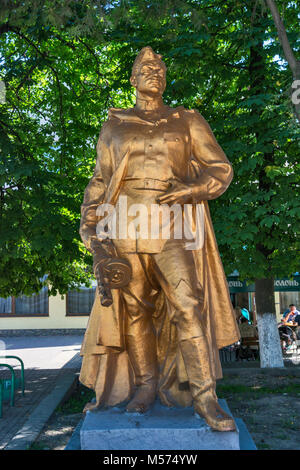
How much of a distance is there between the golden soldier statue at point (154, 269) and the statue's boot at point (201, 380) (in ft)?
0.04

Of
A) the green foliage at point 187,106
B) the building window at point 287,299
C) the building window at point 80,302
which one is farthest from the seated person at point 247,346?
the building window at point 80,302

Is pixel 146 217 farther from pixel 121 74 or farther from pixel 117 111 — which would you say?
pixel 121 74

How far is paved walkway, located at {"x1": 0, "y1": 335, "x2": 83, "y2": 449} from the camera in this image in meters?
6.95

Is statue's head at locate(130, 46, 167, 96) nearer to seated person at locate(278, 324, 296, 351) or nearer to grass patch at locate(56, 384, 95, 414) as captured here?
grass patch at locate(56, 384, 95, 414)

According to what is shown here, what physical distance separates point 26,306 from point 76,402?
54.1ft

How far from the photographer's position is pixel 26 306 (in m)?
24.9

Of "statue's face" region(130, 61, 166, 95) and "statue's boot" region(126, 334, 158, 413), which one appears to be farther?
"statue's face" region(130, 61, 166, 95)

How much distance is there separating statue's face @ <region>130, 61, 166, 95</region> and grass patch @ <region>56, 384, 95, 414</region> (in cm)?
579

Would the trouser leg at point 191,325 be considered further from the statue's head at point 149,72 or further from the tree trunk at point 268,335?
the tree trunk at point 268,335

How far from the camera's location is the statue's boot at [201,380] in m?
3.11

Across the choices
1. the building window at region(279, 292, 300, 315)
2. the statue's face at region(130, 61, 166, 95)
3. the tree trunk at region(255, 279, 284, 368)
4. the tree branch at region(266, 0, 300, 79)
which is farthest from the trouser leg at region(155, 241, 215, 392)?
the building window at region(279, 292, 300, 315)

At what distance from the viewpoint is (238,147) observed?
8758 mm

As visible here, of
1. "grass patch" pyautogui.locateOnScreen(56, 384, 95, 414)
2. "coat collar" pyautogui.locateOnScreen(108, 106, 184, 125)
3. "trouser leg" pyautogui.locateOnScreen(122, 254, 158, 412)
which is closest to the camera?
"trouser leg" pyautogui.locateOnScreen(122, 254, 158, 412)

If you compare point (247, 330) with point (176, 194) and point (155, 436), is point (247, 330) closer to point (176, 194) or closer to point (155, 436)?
point (176, 194)
